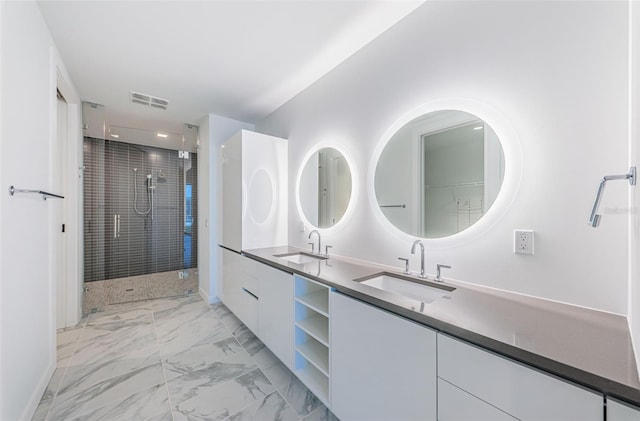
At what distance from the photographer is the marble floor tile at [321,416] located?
58.4 inches

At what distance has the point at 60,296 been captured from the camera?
8.46 ft

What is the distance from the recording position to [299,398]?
165 centimetres

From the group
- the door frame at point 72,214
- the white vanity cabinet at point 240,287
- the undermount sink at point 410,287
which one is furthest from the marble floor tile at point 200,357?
the door frame at point 72,214

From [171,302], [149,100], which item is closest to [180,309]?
[171,302]

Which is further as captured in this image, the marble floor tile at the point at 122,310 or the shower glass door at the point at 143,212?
the shower glass door at the point at 143,212

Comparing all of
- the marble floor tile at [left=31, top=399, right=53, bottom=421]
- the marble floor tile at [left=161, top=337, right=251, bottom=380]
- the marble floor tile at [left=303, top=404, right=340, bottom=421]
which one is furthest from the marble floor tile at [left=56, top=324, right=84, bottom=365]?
the marble floor tile at [left=303, top=404, right=340, bottom=421]

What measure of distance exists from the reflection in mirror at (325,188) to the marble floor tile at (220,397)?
1351mm

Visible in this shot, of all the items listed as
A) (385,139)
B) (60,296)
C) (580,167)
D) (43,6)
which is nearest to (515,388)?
(580,167)

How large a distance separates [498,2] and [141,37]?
7.50 feet

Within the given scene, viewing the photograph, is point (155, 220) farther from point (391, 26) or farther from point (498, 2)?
point (498, 2)

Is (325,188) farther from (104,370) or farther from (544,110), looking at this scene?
(104,370)

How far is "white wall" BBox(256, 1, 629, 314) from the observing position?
0.97 m

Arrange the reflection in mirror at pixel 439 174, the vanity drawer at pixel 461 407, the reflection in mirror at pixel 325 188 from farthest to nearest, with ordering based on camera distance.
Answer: the reflection in mirror at pixel 325 188 → the reflection in mirror at pixel 439 174 → the vanity drawer at pixel 461 407

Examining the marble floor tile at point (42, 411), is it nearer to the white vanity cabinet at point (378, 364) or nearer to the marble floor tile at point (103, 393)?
the marble floor tile at point (103, 393)
